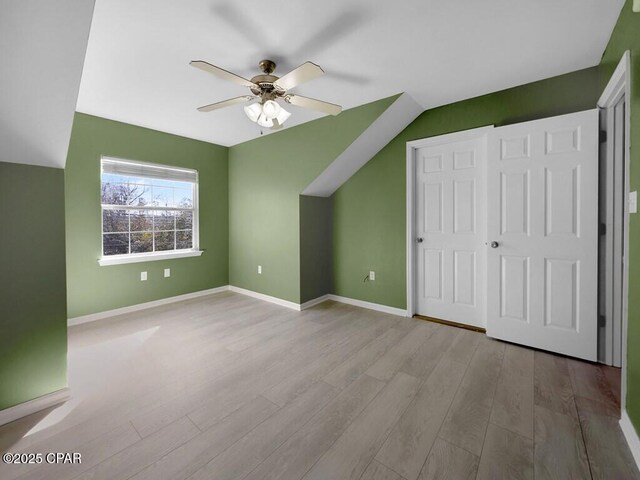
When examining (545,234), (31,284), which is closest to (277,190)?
(31,284)

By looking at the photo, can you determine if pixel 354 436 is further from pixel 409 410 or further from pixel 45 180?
pixel 45 180

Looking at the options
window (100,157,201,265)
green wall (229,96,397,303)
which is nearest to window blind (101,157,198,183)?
window (100,157,201,265)

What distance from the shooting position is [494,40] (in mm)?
1964

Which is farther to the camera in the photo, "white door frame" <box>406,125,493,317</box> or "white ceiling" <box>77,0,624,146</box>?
"white door frame" <box>406,125,493,317</box>

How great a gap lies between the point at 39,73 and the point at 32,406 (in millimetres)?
1930

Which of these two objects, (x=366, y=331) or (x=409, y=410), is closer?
(x=409, y=410)

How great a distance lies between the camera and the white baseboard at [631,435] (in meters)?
1.33

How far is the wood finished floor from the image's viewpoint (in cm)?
132

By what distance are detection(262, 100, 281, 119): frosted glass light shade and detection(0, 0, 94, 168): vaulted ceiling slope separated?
1.09 metres

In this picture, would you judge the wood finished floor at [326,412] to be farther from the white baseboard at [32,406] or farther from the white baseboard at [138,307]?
the white baseboard at [138,307]

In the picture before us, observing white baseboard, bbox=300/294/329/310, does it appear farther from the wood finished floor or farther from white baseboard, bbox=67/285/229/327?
white baseboard, bbox=67/285/229/327

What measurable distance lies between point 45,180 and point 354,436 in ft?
8.08

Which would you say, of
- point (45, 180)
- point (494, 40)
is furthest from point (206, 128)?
point (494, 40)

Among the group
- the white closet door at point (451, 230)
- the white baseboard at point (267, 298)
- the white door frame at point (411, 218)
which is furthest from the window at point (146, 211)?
the white closet door at point (451, 230)
